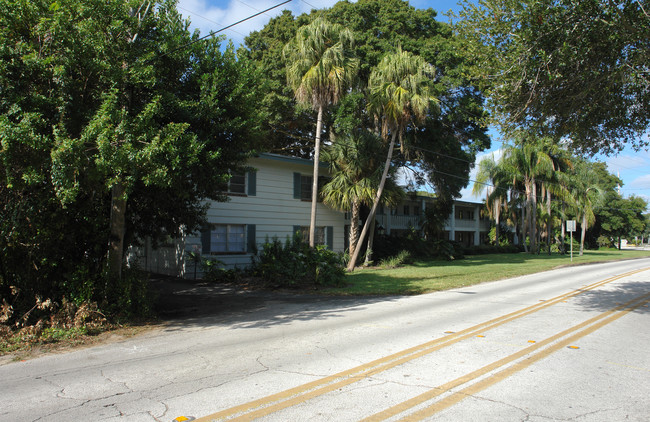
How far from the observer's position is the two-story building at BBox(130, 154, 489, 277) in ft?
58.9

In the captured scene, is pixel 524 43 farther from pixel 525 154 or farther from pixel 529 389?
pixel 525 154

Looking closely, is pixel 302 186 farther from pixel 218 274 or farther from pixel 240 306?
pixel 240 306

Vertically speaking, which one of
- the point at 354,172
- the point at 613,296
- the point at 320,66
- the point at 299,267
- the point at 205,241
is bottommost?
the point at 613,296

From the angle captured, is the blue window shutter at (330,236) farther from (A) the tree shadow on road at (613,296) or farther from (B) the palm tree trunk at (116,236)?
(B) the palm tree trunk at (116,236)

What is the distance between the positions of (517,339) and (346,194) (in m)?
13.5

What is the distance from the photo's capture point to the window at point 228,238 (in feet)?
59.8

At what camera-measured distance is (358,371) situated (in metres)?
5.58

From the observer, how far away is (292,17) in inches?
1051

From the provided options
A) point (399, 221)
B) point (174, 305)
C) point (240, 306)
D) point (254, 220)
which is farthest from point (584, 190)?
point (174, 305)

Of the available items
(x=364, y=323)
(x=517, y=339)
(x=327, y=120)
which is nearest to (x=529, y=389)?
(x=517, y=339)

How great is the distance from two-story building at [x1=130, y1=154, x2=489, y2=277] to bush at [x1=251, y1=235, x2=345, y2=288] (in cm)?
251

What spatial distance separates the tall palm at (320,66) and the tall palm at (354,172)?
2471 mm

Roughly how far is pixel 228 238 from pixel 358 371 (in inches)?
546

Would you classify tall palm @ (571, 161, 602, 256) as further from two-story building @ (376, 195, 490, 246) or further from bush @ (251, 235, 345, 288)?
bush @ (251, 235, 345, 288)
